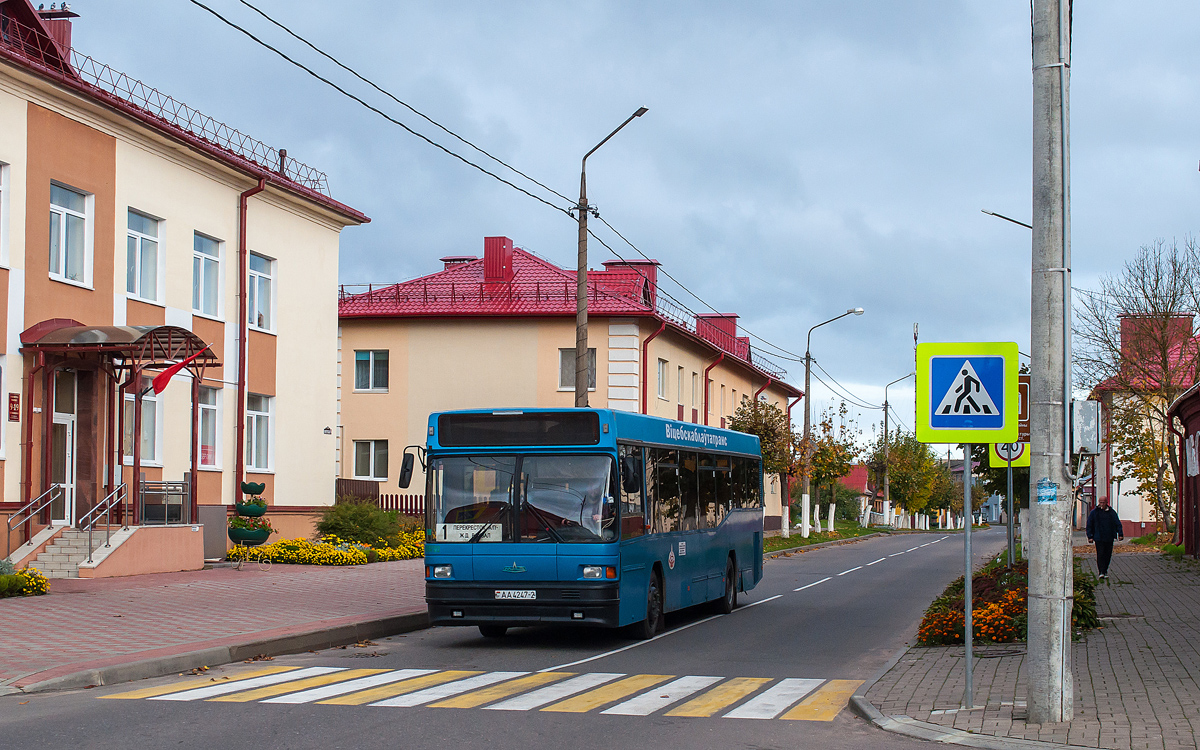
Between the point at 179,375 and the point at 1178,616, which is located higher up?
the point at 179,375

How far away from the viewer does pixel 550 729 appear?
8.55 m

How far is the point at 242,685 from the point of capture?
10.5m

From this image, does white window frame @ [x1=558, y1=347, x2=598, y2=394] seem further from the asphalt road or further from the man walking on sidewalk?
the asphalt road

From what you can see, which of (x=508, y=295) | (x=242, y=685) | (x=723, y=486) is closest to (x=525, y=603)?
(x=242, y=685)

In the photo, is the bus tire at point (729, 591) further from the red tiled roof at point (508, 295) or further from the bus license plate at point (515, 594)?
the red tiled roof at point (508, 295)

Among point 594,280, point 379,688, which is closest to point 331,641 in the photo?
point 379,688

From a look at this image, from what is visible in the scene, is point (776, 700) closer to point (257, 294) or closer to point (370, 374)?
point (257, 294)

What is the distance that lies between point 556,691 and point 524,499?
3551 mm

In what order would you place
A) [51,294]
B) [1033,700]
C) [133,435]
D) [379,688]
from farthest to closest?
[133,435] < [51,294] < [379,688] < [1033,700]

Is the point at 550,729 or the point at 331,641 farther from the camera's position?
the point at 331,641

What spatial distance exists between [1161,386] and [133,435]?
31095 mm

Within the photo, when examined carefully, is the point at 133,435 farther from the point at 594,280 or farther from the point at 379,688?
the point at 594,280

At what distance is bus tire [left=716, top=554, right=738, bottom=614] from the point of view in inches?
730

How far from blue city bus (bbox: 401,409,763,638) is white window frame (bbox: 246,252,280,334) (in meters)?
14.7
